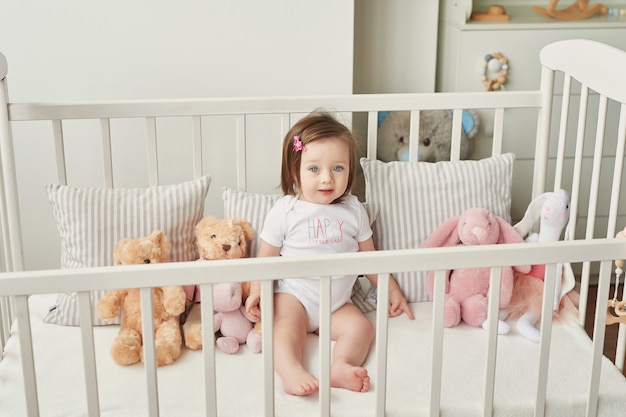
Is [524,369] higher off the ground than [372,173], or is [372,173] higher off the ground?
[372,173]

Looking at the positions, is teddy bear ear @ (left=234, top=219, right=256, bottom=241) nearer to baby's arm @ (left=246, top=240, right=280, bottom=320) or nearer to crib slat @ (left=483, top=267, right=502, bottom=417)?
baby's arm @ (left=246, top=240, right=280, bottom=320)

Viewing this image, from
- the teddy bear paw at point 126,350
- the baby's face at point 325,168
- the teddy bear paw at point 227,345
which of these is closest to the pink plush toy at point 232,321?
the teddy bear paw at point 227,345

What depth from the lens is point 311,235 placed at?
185 cm

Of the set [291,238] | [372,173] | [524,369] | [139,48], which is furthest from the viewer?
[139,48]

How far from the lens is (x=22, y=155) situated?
2.35m

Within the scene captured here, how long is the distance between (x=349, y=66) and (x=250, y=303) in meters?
0.91

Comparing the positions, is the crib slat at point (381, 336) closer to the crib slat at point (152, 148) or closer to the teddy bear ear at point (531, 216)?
the teddy bear ear at point (531, 216)

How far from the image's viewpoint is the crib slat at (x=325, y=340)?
142 cm

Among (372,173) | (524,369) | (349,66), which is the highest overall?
(349,66)

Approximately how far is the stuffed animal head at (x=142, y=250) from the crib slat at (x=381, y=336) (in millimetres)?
540

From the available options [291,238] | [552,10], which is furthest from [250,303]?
[552,10]

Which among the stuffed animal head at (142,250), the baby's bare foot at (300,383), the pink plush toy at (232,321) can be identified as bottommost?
the baby's bare foot at (300,383)

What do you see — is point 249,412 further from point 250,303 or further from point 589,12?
point 589,12

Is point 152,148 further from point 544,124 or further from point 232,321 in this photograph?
point 544,124
